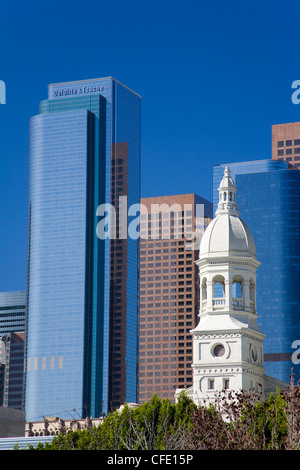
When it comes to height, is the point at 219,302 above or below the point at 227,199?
below

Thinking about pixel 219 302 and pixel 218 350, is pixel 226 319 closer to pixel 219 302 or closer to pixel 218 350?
pixel 219 302

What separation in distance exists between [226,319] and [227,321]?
12.3 inches

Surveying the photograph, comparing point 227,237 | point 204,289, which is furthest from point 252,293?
point 227,237

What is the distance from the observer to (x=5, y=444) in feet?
338

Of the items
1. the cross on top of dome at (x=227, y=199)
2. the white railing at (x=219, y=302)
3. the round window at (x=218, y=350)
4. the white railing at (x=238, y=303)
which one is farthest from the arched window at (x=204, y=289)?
the cross on top of dome at (x=227, y=199)

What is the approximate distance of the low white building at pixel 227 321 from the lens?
99.2m

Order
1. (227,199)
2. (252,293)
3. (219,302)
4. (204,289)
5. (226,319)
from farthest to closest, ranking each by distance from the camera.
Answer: (227,199), (252,293), (204,289), (219,302), (226,319)

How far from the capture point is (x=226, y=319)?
330ft

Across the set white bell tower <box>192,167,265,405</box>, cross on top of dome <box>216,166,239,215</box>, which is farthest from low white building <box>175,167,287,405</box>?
cross on top of dome <box>216,166,239,215</box>

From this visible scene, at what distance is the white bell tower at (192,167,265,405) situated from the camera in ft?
326
